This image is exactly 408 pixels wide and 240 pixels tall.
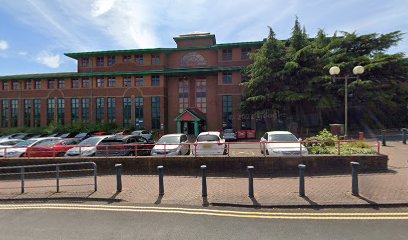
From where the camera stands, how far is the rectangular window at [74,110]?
38.0m

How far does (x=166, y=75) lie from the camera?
36844 mm

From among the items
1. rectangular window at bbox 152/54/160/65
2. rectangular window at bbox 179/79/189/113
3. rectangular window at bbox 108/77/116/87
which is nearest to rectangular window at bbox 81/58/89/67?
rectangular window at bbox 108/77/116/87

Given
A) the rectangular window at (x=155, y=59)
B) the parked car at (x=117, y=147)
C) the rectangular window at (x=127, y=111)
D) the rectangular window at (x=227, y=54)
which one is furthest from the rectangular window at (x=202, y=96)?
the parked car at (x=117, y=147)

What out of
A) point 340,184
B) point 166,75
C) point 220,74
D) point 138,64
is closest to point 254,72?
point 220,74

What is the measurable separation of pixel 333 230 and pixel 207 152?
6877 millimetres

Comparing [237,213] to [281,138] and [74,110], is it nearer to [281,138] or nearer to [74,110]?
[281,138]

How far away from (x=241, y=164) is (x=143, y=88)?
97.4 ft

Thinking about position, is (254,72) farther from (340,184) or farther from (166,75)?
(340,184)

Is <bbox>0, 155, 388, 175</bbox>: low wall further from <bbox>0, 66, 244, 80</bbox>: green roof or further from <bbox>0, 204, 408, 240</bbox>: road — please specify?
<bbox>0, 66, 244, 80</bbox>: green roof

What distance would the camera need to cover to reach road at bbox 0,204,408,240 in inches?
180

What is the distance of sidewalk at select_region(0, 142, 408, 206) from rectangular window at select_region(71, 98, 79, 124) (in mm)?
31102

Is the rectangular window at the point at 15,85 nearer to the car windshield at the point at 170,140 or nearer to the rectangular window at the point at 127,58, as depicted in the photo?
the rectangular window at the point at 127,58

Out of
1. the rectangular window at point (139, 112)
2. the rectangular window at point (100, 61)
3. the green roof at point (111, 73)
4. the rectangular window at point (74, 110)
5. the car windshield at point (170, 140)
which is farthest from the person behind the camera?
the rectangular window at point (100, 61)

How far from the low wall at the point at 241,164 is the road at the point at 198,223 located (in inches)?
157
